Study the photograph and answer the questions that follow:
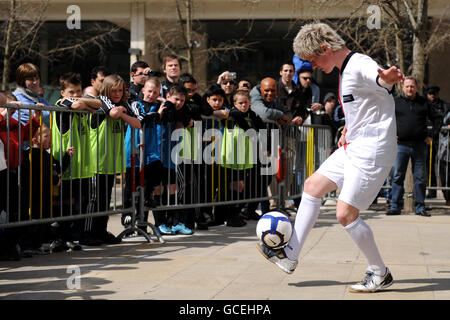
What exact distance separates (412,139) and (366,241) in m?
6.17

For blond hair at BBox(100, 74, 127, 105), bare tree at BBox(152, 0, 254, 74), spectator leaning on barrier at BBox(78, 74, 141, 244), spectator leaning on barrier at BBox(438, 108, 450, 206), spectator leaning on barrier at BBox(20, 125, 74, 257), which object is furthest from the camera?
bare tree at BBox(152, 0, 254, 74)

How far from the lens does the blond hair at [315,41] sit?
561 centimetres

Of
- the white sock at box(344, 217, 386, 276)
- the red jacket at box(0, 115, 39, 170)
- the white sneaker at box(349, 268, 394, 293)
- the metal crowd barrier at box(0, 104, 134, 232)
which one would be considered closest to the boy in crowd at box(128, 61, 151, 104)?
the metal crowd barrier at box(0, 104, 134, 232)

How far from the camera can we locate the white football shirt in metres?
5.43

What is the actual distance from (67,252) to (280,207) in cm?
431

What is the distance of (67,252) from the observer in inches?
299

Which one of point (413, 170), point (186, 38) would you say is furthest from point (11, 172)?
point (186, 38)

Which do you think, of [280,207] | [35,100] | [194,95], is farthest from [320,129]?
[35,100]

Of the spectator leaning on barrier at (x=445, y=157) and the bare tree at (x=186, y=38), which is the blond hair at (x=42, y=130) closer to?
the spectator leaning on barrier at (x=445, y=157)

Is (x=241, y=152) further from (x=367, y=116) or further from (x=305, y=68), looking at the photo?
(x=367, y=116)

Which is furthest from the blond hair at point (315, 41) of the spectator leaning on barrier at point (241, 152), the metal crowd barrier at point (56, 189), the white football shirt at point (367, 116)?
the spectator leaning on barrier at point (241, 152)

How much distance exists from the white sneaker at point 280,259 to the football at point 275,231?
0.18 ft

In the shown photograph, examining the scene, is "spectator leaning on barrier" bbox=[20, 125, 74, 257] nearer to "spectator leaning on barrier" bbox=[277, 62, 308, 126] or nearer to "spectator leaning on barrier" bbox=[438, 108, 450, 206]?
"spectator leaning on barrier" bbox=[277, 62, 308, 126]

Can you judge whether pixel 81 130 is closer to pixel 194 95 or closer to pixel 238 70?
pixel 194 95
